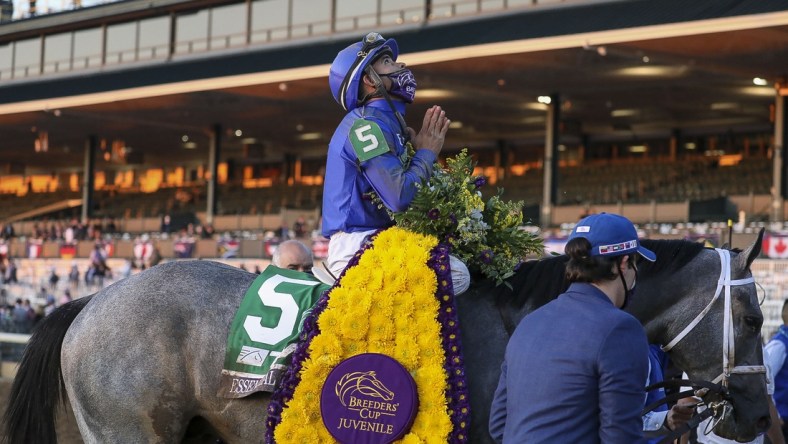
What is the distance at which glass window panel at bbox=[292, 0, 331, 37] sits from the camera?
3391cm

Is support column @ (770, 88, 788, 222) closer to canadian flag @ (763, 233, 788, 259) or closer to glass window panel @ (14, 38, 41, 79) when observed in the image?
canadian flag @ (763, 233, 788, 259)

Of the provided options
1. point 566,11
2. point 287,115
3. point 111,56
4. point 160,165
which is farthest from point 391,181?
point 160,165

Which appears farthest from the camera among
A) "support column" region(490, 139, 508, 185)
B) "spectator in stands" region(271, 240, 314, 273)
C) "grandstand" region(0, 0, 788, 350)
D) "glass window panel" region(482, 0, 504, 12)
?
"support column" region(490, 139, 508, 185)

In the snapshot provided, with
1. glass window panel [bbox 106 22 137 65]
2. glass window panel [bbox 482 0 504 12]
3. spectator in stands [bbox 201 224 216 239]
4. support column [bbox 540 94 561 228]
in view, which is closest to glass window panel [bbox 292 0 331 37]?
glass window panel [bbox 482 0 504 12]

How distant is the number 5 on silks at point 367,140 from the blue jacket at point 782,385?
11.4ft

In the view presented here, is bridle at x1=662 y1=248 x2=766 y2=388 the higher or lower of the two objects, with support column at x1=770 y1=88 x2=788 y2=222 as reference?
lower

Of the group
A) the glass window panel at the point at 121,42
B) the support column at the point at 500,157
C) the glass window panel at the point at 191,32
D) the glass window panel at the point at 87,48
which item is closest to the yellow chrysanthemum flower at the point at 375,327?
the support column at the point at 500,157

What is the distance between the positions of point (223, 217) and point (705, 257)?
1105 inches

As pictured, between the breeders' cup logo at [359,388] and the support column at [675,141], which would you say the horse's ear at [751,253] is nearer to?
the breeders' cup logo at [359,388]

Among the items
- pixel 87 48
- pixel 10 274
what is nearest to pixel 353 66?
pixel 10 274

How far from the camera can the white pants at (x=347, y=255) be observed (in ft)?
14.1

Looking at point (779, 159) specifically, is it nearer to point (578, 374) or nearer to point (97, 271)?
point (97, 271)

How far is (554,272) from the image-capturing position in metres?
4.23

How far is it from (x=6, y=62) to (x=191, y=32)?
9005mm
